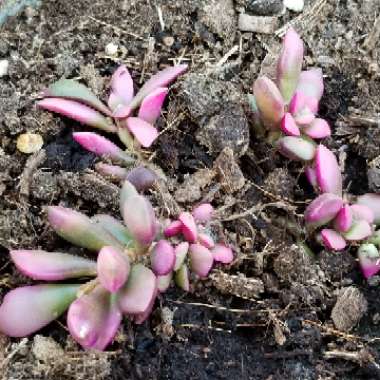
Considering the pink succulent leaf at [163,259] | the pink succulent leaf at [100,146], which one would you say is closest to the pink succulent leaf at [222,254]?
the pink succulent leaf at [163,259]

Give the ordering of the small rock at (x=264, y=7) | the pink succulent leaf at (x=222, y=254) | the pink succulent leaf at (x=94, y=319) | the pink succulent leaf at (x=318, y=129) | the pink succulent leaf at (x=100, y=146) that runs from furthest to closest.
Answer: the small rock at (x=264, y=7) < the pink succulent leaf at (x=318, y=129) < the pink succulent leaf at (x=100, y=146) < the pink succulent leaf at (x=222, y=254) < the pink succulent leaf at (x=94, y=319)

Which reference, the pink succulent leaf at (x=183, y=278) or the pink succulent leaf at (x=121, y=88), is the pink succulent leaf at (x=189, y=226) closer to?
the pink succulent leaf at (x=183, y=278)


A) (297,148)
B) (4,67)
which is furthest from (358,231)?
(4,67)

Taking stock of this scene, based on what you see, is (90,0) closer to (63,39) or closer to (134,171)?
(63,39)

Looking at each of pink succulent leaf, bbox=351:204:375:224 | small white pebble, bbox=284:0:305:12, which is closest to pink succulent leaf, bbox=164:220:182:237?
pink succulent leaf, bbox=351:204:375:224

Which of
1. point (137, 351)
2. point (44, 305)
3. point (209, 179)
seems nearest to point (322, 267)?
point (209, 179)

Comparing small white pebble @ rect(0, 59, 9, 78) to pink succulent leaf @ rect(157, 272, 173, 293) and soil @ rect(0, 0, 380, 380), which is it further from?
pink succulent leaf @ rect(157, 272, 173, 293)

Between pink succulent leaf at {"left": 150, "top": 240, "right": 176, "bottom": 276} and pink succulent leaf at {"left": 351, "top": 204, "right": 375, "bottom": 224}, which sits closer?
pink succulent leaf at {"left": 150, "top": 240, "right": 176, "bottom": 276}
